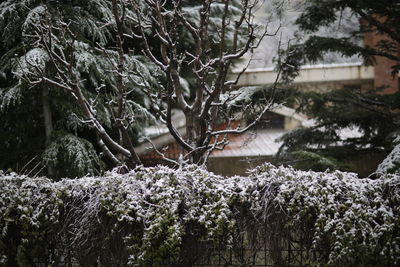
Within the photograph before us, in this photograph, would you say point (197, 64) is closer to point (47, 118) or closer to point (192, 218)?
point (192, 218)

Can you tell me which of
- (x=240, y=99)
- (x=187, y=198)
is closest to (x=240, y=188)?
(x=187, y=198)

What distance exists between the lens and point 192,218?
3592 millimetres

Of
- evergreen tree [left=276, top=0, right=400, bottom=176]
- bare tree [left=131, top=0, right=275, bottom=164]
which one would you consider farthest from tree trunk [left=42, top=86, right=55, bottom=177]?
evergreen tree [left=276, top=0, right=400, bottom=176]

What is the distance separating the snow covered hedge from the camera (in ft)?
11.5

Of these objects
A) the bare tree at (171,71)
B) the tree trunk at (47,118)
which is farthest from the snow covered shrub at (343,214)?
the tree trunk at (47,118)

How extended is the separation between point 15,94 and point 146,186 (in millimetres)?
3881

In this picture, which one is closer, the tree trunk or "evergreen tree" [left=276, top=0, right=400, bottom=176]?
the tree trunk

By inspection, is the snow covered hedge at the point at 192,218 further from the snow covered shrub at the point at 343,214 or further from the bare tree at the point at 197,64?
the bare tree at the point at 197,64

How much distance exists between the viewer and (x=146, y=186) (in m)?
3.84

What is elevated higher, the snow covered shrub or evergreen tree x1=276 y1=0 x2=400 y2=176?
evergreen tree x1=276 y1=0 x2=400 y2=176

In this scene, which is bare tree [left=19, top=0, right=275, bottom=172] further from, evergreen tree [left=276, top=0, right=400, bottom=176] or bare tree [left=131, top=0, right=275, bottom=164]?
evergreen tree [left=276, top=0, right=400, bottom=176]

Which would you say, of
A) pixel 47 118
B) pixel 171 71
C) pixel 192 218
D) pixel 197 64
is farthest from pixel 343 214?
pixel 47 118

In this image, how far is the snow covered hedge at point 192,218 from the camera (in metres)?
3.52

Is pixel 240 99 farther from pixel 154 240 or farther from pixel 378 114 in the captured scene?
pixel 154 240
